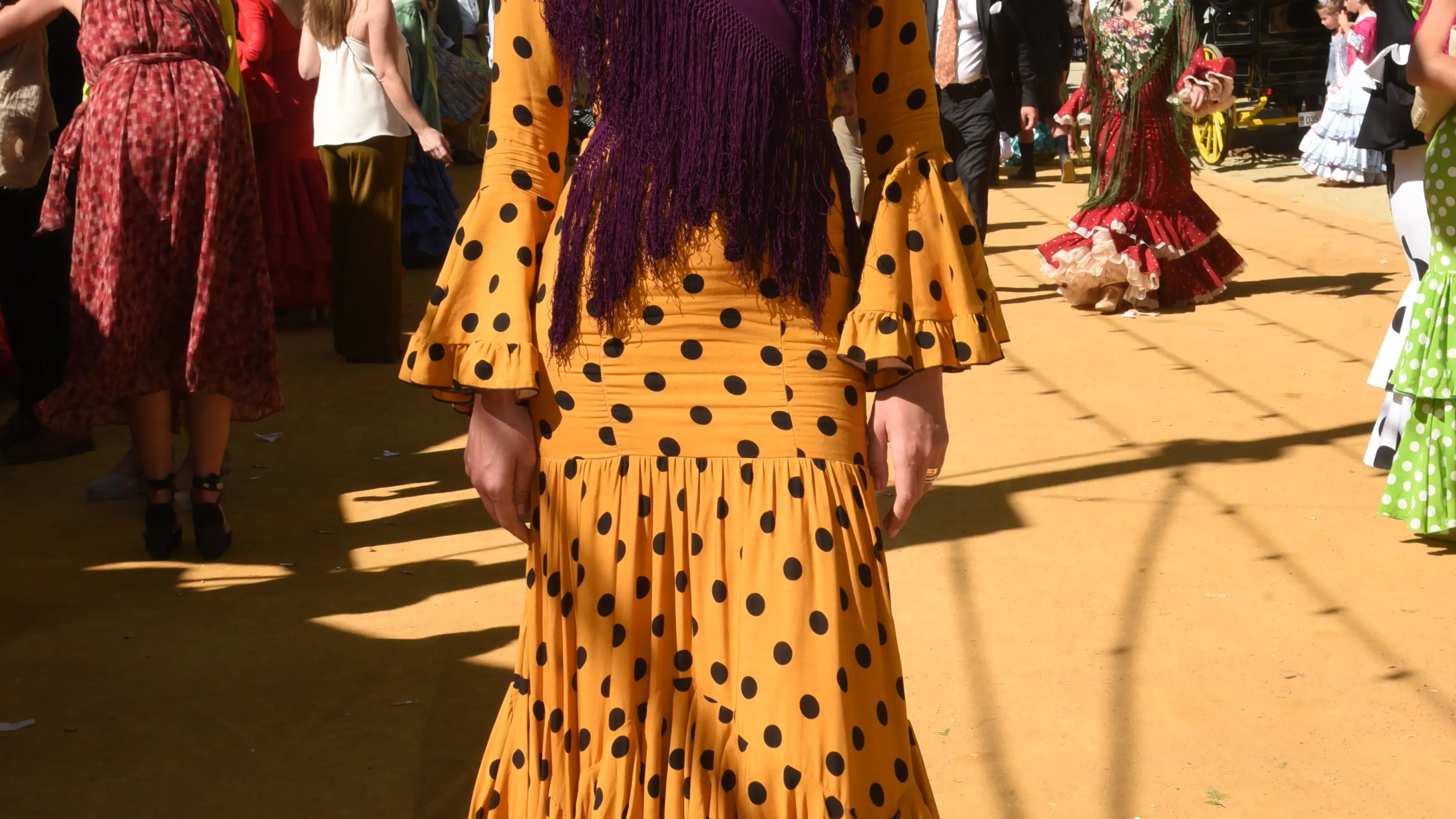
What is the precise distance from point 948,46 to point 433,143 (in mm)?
3409

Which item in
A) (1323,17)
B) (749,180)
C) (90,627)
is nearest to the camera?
(749,180)

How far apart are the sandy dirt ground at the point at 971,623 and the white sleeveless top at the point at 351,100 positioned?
1.29 m

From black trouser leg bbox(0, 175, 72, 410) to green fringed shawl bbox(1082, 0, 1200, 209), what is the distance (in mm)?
5718

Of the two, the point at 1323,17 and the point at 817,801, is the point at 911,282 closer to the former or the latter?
the point at 817,801

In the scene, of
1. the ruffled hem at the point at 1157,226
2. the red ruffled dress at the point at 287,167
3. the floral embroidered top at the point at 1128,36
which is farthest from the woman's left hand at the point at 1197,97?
the red ruffled dress at the point at 287,167

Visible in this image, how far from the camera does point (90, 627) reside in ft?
13.7

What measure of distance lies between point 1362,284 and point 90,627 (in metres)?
7.86

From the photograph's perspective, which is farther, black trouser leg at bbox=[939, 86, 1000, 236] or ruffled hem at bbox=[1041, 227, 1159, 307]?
black trouser leg at bbox=[939, 86, 1000, 236]

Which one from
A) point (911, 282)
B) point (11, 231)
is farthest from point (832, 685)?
point (11, 231)

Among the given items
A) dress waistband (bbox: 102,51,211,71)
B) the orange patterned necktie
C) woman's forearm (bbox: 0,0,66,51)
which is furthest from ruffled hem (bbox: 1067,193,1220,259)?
woman's forearm (bbox: 0,0,66,51)

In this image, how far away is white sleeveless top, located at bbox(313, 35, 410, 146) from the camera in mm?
6785

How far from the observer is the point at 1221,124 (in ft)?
50.4

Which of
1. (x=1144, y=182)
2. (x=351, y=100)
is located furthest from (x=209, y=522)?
(x=1144, y=182)

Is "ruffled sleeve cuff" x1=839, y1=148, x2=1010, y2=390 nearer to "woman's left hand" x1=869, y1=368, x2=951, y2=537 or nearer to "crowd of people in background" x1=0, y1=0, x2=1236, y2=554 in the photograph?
"woman's left hand" x1=869, y1=368, x2=951, y2=537
